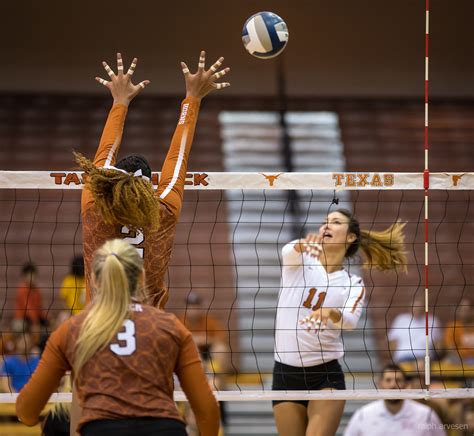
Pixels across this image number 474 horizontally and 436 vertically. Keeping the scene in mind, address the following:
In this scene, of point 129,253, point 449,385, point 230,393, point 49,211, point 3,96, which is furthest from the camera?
point 3,96

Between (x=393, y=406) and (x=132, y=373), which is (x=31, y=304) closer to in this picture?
(x=393, y=406)

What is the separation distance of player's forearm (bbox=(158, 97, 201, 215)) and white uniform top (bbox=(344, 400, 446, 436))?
157 inches

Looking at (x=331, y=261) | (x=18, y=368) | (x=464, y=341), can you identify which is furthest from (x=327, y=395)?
(x=464, y=341)

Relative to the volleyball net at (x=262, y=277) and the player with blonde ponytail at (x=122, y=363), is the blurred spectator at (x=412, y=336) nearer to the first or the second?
the volleyball net at (x=262, y=277)

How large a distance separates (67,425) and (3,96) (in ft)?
33.6

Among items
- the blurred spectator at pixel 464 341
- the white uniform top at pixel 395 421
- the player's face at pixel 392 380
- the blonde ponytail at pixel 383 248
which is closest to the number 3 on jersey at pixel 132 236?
the blonde ponytail at pixel 383 248

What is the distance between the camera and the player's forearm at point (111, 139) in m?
5.44

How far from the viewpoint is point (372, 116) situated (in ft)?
52.7

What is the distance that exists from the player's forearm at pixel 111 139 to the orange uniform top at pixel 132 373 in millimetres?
1453

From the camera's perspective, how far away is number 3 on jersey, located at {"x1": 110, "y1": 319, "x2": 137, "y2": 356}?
4027 millimetres

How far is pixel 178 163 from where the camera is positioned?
5.58 metres

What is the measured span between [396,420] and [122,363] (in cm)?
518

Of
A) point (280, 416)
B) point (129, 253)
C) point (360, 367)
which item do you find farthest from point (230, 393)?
point (360, 367)

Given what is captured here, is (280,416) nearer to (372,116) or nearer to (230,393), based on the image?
(230,393)
